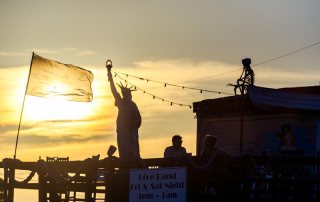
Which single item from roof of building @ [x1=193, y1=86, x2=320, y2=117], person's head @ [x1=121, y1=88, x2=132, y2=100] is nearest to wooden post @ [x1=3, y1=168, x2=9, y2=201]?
person's head @ [x1=121, y1=88, x2=132, y2=100]

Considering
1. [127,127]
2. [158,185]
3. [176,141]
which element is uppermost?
→ [127,127]

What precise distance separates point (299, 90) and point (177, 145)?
11.9m

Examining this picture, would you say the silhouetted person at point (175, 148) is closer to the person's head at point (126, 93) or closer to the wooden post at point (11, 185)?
the person's head at point (126, 93)

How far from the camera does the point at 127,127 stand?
19812mm

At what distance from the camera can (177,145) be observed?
63.5 ft

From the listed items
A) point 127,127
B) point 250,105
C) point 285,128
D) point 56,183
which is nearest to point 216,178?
point 127,127

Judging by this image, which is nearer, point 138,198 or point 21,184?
point 138,198

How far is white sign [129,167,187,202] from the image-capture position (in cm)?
1725

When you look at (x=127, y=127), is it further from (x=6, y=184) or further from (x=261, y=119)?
(x=261, y=119)

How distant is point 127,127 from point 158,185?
262 cm

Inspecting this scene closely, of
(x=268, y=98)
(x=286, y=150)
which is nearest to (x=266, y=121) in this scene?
(x=268, y=98)

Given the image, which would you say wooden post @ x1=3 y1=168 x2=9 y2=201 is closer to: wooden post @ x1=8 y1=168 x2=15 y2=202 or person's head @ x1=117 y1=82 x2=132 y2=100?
wooden post @ x1=8 y1=168 x2=15 y2=202

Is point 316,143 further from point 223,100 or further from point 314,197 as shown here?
point 314,197

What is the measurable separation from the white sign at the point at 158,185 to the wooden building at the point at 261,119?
843 centimetres
